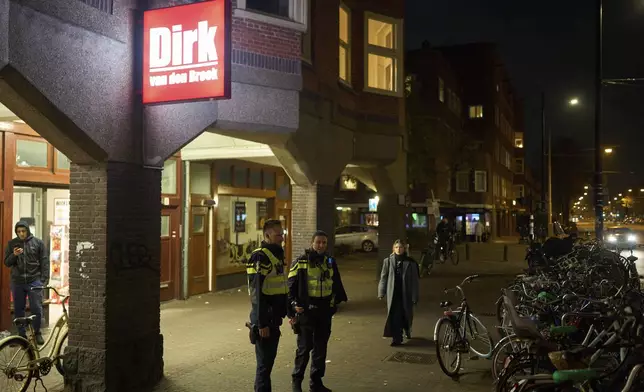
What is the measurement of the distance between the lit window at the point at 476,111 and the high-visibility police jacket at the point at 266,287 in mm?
47667

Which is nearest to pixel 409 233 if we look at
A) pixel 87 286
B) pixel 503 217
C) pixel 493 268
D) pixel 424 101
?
pixel 493 268

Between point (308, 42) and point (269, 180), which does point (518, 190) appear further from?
point (308, 42)

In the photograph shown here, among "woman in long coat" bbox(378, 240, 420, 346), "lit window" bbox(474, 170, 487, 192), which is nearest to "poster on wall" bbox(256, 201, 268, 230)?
"woman in long coat" bbox(378, 240, 420, 346)

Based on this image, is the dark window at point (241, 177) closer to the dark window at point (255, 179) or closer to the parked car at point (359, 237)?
the dark window at point (255, 179)

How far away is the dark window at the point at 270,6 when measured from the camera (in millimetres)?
10945

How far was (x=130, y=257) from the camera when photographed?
765 cm

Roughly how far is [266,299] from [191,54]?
3.04 meters

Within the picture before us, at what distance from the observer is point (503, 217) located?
59719 mm

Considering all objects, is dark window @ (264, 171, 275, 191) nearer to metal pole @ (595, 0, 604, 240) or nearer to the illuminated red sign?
metal pole @ (595, 0, 604, 240)

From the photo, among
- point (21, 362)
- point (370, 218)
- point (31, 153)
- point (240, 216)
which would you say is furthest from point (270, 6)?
point (370, 218)

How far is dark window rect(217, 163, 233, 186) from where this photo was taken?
1542cm

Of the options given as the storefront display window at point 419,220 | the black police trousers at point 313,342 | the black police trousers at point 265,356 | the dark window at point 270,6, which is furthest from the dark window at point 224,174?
the storefront display window at point 419,220

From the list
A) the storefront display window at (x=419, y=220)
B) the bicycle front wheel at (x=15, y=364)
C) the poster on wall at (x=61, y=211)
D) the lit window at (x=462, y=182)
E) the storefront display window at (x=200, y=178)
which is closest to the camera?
the bicycle front wheel at (x=15, y=364)

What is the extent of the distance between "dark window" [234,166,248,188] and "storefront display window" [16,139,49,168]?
19.3ft
